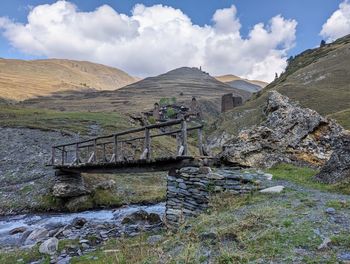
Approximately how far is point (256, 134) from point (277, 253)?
469 inches

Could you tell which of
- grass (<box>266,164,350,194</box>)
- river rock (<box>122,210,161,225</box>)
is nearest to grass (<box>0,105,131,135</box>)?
river rock (<box>122,210,161,225</box>)

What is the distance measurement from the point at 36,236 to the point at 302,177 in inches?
542

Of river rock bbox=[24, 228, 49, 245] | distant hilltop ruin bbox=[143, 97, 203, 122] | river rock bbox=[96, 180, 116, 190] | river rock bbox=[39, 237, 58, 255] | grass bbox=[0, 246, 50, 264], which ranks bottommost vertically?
river rock bbox=[24, 228, 49, 245]

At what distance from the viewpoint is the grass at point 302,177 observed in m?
12.4

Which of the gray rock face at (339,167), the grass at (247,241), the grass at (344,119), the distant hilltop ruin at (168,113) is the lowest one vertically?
the grass at (247,241)

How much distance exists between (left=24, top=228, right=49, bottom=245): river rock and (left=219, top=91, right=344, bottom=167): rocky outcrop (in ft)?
34.1

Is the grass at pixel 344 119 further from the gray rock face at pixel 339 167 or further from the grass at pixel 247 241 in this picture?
the grass at pixel 247 241

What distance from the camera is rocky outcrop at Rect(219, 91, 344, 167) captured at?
55.4 ft

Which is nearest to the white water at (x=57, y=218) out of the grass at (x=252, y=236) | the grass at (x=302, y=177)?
the grass at (x=302, y=177)

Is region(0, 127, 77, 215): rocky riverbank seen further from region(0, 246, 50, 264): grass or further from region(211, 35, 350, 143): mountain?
region(211, 35, 350, 143): mountain

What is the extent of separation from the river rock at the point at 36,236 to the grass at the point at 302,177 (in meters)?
12.2

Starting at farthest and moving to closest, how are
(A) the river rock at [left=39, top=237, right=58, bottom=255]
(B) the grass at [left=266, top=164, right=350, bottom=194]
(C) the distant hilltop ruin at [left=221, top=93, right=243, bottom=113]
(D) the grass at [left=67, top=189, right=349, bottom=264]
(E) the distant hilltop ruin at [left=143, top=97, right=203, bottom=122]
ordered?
(C) the distant hilltop ruin at [left=221, top=93, right=243, bottom=113]
(E) the distant hilltop ruin at [left=143, top=97, right=203, bottom=122]
(A) the river rock at [left=39, top=237, right=58, bottom=255]
(B) the grass at [left=266, top=164, right=350, bottom=194]
(D) the grass at [left=67, top=189, right=349, bottom=264]

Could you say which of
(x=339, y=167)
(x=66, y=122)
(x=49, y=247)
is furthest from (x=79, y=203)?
(x=66, y=122)

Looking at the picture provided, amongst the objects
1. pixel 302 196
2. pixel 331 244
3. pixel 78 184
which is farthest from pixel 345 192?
pixel 78 184
